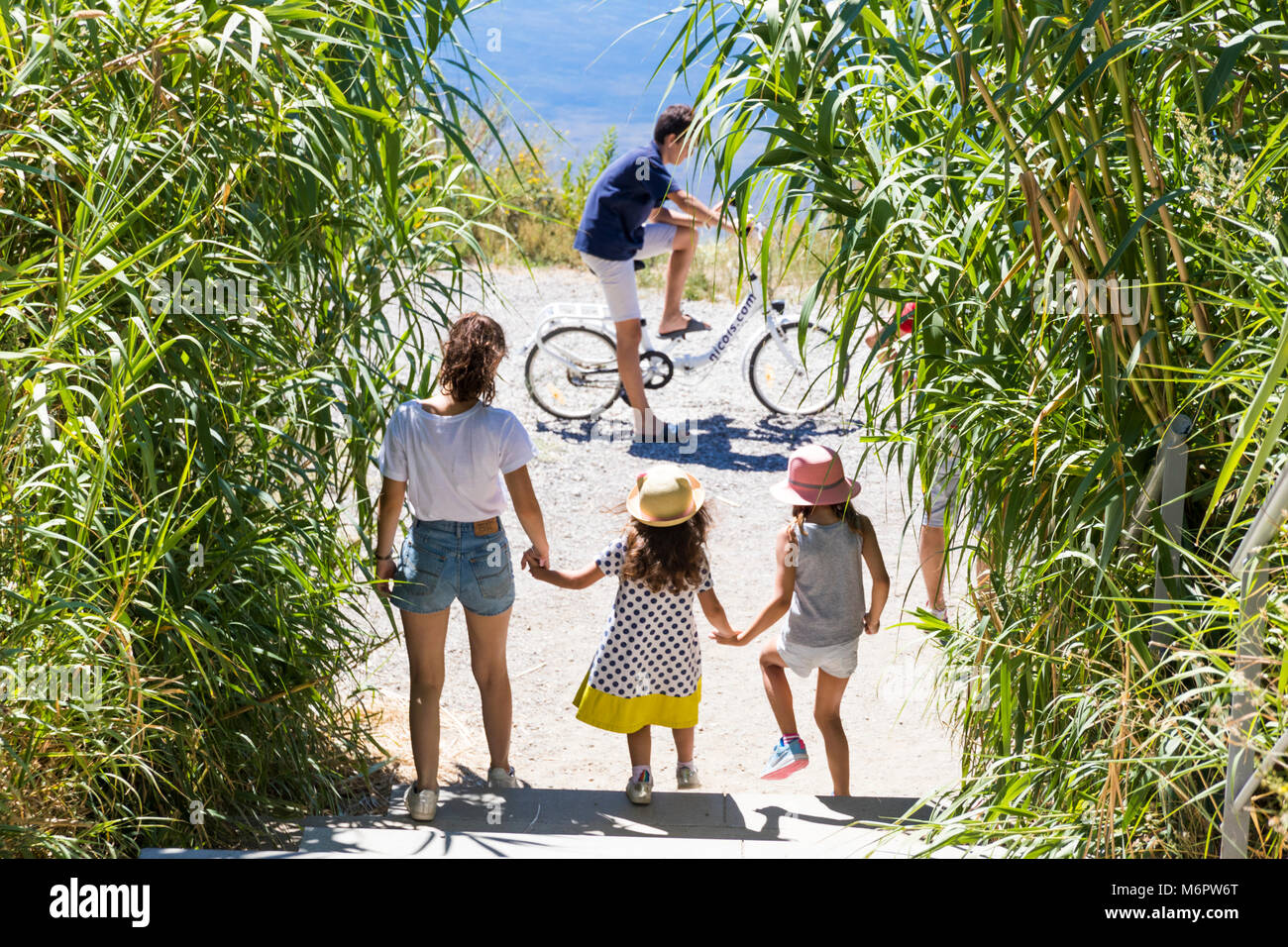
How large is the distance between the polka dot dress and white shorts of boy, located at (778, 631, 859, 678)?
26cm

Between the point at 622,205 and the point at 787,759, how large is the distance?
11.8 feet

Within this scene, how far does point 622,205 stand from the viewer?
249 inches

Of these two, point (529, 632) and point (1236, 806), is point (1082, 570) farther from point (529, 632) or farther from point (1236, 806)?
point (529, 632)

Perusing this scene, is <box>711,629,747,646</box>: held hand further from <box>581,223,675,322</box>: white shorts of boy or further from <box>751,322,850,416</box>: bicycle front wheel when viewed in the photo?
<box>751,322,850,416</box>: bicycle front wheel

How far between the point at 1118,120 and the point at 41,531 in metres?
2.12

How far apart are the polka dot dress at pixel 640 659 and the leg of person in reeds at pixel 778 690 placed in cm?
24

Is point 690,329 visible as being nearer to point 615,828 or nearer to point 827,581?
point 827,581

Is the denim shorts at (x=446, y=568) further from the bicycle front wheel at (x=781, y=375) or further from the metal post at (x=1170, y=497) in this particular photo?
the bicycle front wheel at (x=781, y=375)

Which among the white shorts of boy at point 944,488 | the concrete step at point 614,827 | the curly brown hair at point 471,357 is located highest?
the curly brown hair at point 471,357

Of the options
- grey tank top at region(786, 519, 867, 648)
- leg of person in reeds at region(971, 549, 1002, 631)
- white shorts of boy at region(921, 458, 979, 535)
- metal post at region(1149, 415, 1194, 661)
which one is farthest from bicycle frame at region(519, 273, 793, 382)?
metal post at region(1149, 415, 1194, 661)

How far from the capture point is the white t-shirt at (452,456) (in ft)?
10.3

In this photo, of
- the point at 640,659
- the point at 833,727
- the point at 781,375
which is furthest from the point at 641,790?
the point at 781,375

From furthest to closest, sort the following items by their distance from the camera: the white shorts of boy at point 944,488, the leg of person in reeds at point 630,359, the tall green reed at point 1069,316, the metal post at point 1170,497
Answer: the leg of person in reeds at point 630,359
the white shorts of boy at point 944,488
the metal post at point 1170,497
the tall green reed at point 1069,316

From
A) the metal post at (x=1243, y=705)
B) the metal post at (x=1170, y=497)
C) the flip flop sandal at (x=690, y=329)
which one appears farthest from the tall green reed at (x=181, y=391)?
the flip flop sandal at (x=690, y=329)
